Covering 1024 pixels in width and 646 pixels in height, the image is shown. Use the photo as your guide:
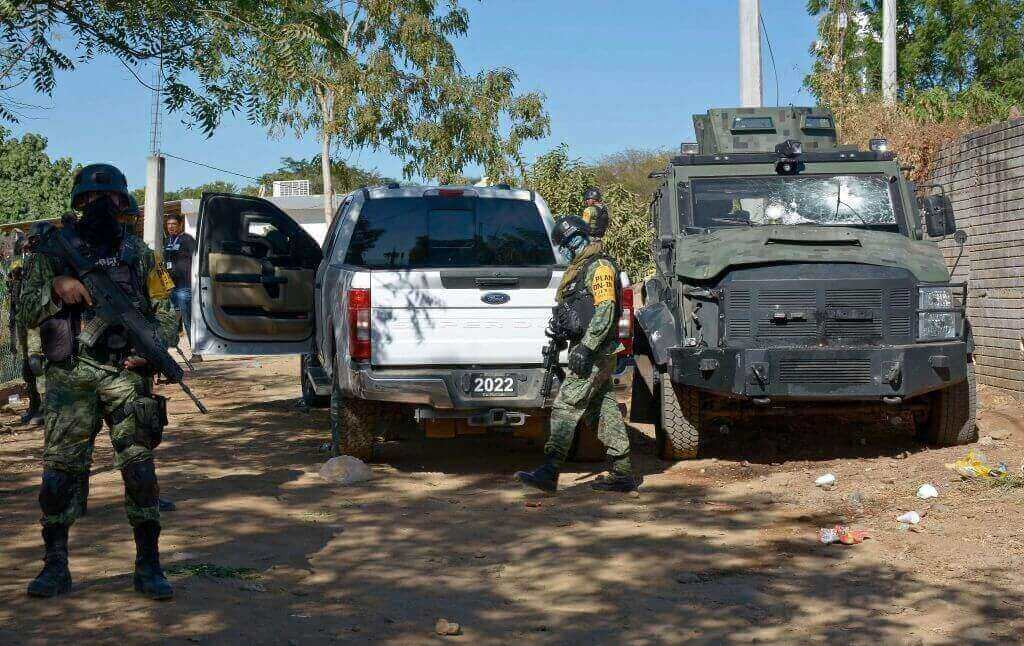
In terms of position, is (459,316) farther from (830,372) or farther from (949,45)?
(949,45)

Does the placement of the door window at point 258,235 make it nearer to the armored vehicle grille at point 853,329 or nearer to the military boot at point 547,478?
the military boot at point 547,478

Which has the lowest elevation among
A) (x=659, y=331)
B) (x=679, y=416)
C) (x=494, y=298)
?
(x=679, y=416)

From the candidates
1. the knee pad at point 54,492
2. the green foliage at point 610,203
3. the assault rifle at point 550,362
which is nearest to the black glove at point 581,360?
the assault rifle at point 550,362

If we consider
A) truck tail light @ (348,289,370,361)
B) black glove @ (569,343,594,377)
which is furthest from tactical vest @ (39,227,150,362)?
black glove @ (569,343,594,377)

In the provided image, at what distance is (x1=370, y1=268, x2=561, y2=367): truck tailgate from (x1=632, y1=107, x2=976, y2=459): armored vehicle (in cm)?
A: 102

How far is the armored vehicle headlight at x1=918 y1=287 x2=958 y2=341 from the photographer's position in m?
8.16

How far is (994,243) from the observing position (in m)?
11.5

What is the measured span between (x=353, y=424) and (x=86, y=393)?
3.27 m

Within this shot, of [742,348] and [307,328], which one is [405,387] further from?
[307,328]

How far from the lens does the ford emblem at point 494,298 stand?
313 inches

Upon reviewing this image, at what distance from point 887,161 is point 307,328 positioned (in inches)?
198

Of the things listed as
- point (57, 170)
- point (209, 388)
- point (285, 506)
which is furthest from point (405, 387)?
point (57, 170)

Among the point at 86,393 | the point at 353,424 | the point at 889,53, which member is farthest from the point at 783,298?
the point at 889,53

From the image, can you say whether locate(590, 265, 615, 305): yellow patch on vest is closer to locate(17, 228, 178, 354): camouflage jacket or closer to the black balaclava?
locate(17, 228, 178, 354): camouflage jacket
